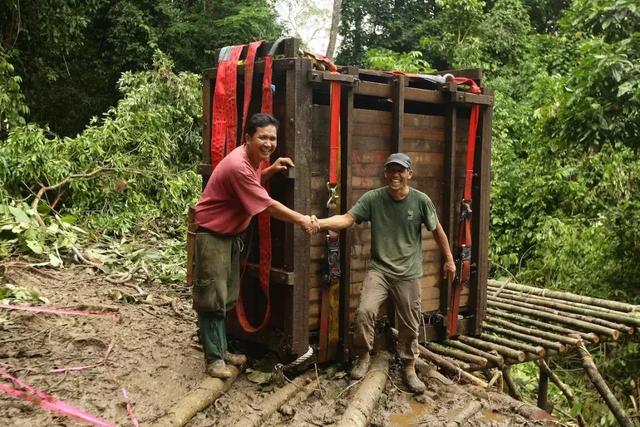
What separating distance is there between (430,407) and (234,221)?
1.79m

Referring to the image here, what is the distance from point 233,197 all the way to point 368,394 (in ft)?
5.06

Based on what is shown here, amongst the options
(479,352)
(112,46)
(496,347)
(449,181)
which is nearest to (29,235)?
(449,181)

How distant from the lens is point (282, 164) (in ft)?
13.9

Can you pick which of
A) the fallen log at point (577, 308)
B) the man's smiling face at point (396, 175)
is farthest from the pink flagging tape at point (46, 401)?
the fallen log at point (577, 308)

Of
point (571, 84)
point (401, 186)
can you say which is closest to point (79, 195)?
point (401, 186)

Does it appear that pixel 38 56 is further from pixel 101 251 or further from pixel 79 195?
pixel 101 251

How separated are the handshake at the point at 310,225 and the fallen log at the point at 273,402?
3.35 feet

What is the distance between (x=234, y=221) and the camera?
4.27m

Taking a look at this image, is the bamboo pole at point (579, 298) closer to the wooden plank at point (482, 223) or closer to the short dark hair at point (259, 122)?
the wooden plank at point (482, 223)

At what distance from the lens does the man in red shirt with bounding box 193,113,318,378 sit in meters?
4.04

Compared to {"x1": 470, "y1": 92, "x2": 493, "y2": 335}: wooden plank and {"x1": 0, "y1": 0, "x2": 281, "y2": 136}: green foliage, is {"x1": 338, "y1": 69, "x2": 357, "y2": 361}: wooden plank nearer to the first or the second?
{"x1": 470, "y1": 92, "x2": 493, "y2": 335}: wooden plank

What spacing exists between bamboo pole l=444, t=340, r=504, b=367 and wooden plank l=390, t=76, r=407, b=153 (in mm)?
1730

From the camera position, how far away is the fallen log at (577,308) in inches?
243

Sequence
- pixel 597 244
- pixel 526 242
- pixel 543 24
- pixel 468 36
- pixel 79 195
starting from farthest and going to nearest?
pixel 543 24 → pixel 468 36 → pixel 526 242 → pixel 597 244 → pixel 79 195
